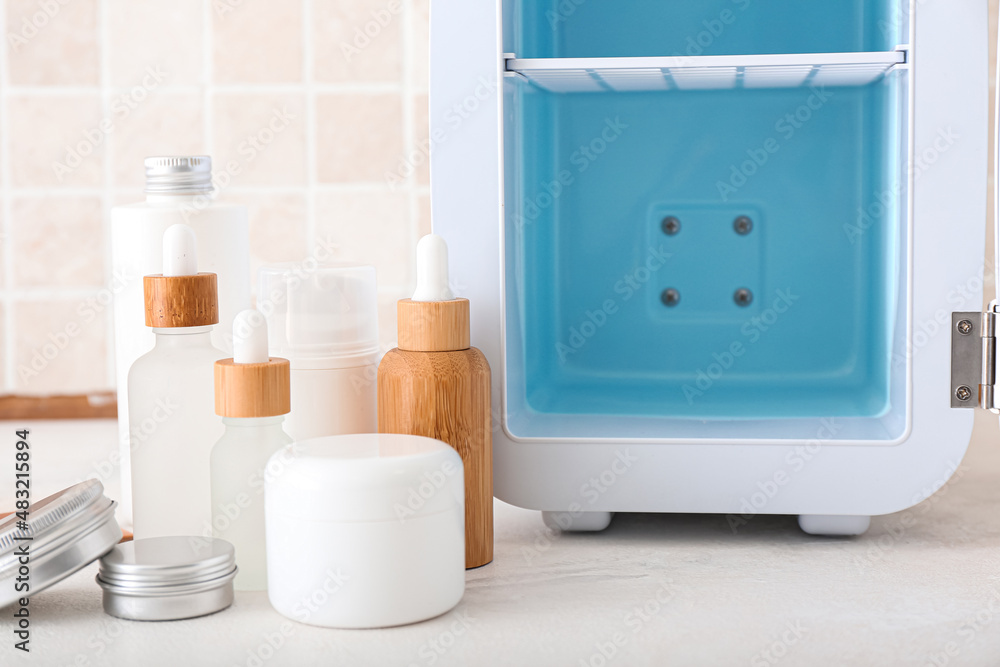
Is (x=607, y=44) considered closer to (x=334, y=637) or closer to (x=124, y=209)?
(x=124, y=209)

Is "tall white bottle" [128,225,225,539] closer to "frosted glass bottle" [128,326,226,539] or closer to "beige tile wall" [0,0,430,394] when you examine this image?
"frosted glass bottle" [128,326,226,539]

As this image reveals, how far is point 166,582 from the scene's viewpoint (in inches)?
18.8

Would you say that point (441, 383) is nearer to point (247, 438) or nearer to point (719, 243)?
point (247, 438)

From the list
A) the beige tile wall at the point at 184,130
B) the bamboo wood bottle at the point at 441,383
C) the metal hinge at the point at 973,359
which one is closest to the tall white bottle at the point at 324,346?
the bamboo wood bottle at the point at 441,383

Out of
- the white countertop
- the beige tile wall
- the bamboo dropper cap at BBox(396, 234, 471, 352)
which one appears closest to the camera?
the white countertop

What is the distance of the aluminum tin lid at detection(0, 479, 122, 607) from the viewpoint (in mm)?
463

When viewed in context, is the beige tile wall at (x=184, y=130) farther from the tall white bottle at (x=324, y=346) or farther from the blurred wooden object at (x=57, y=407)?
the tall white bottle at (x=324, y=346)

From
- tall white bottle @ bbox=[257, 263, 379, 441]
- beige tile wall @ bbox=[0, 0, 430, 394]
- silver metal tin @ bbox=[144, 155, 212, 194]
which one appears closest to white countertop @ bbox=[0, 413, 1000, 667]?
tall white bottle @ bbox=[257, 263, 379, 441]

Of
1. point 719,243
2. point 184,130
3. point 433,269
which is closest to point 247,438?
point 433,269

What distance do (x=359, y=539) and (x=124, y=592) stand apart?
0.12 metres

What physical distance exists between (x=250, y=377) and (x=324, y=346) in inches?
3.5

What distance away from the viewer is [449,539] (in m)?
0.48

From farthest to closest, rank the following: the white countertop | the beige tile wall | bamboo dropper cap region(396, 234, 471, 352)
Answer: the beige tile wall
bamboo dropper cap region(396, 234, 471, 352)
the white countertop

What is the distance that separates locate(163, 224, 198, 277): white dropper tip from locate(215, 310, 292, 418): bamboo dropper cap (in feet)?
0.17
